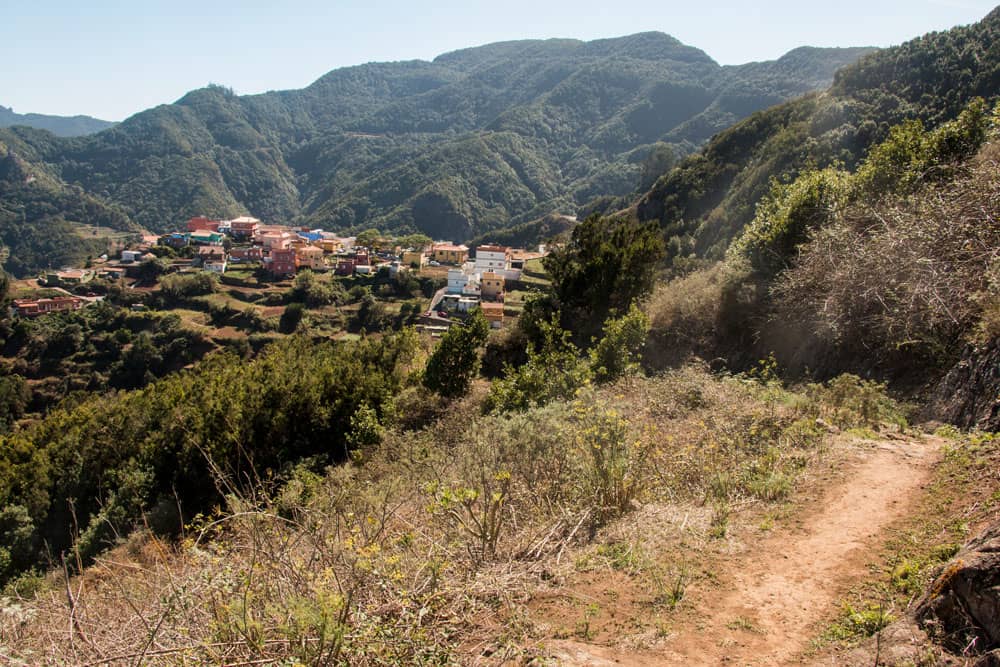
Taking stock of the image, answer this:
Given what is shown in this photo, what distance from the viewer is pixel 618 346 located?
973 cm

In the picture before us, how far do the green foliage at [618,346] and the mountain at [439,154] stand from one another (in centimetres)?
10250

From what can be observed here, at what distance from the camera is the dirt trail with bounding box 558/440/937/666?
111 inches

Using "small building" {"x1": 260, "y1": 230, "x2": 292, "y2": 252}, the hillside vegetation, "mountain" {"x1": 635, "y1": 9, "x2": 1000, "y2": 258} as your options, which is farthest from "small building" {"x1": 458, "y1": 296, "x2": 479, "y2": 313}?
"small building" {"x1": 260, "y1": 230, "x2": 292, "y2": 252}

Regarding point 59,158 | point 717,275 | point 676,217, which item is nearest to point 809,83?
point 676,217

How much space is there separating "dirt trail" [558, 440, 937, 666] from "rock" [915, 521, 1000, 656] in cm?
59

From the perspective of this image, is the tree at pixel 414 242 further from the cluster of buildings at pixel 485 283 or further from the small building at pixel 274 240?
the small building at pixel 274 240

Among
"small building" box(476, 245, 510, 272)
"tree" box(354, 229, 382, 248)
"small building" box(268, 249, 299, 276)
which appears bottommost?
"small building" box(476, 245, 510, 272)

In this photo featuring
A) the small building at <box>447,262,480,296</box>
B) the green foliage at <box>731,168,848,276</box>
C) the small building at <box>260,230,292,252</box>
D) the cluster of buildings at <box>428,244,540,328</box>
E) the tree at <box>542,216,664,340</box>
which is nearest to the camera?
the green foliage at <box>731,168,848,276</box>

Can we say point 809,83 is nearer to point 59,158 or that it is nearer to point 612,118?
Result: point 612,118

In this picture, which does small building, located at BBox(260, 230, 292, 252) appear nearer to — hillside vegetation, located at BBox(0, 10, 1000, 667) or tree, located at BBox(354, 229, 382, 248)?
tree, located at BBox(354, 229, 382, 248)

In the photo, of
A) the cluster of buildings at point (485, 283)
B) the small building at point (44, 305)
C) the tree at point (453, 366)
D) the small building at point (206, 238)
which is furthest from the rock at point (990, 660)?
the small building at point (206, 238)

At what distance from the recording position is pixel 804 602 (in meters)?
3.15

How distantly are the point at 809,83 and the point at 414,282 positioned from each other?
390ft

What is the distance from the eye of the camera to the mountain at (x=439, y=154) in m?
123
